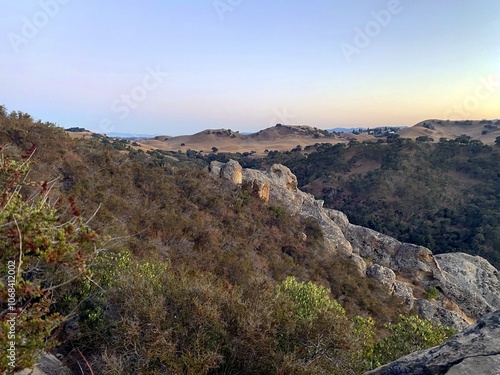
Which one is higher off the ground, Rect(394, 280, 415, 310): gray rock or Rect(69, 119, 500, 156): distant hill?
Rect(69, 119, 500, 156): distant hill

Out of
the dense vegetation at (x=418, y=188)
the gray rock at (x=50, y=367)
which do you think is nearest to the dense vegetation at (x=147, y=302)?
the gray rock at (x=50, y=367)

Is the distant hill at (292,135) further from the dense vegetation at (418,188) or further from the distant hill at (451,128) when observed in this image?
the dense vegetation at (418,188)

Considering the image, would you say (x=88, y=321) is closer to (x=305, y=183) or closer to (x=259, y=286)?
(x=259, y=286)

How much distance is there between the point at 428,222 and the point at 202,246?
23646mm

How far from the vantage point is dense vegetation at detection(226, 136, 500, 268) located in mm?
26266

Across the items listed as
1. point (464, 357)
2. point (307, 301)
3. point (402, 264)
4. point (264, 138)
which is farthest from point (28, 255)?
point (264, 138)

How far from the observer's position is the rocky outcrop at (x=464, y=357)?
2775mm

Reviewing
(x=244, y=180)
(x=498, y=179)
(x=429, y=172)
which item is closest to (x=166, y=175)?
(x=244, y=180)

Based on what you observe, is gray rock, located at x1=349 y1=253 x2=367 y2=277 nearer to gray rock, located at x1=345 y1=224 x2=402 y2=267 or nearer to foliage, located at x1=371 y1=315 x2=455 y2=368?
gray rock, located at x1=345 y1=224 x2=402 y2=267

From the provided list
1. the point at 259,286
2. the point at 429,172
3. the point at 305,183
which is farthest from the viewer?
the point at 305,183

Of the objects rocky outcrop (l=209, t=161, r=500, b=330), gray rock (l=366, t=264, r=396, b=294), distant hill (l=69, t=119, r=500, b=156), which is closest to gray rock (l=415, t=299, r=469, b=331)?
rocky outcrop (l=209, t=161, r=500, b=330)

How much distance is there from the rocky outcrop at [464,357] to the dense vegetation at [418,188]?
24938mm

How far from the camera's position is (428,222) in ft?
91.2

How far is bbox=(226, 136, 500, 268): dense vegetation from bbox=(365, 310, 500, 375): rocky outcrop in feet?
81.8
